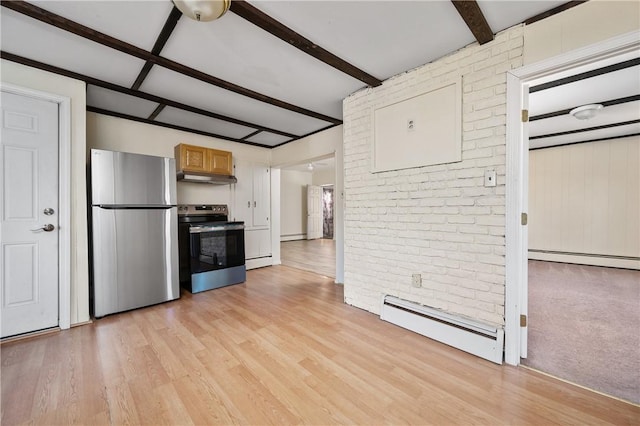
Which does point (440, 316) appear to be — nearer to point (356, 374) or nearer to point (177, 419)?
point (356, 374)

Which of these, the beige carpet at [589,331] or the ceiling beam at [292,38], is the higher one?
the ceiling beam at [292,38]

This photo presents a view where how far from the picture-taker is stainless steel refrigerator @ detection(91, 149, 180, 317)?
2.65m

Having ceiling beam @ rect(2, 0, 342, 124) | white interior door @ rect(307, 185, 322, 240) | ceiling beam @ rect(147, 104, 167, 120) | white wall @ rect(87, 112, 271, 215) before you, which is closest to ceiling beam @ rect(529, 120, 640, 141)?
ceiling beam @ rect(2, 0, 342, 124)

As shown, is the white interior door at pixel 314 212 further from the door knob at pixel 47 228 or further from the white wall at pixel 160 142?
the door knob at pixel 47 228

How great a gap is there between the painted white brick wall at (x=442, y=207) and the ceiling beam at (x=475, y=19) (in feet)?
0.36

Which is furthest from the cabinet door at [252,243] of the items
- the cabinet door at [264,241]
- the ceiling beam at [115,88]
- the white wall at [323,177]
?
the white wall at [323,177]

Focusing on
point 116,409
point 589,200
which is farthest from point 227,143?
point 589,200

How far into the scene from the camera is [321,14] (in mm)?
1719

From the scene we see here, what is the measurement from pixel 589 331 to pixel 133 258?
4694 millimetres

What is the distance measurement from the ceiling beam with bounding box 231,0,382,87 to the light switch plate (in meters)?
1.47

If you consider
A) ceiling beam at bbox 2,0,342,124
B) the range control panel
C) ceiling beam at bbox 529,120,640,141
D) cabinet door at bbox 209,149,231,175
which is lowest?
the range control panel

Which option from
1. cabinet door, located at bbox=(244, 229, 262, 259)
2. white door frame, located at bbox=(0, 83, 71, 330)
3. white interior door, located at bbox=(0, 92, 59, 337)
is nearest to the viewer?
white interior door, located at bbox=(0, 92, 59, 337)

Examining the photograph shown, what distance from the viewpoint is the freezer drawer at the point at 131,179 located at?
2.66 metres

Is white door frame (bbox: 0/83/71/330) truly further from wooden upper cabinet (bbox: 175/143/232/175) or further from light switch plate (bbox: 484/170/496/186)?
light switch plate (bbox: 484/170/496/186)
